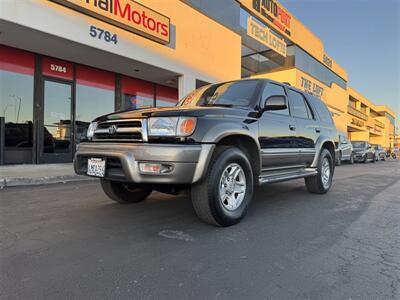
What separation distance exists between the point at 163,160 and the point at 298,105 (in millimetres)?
3280

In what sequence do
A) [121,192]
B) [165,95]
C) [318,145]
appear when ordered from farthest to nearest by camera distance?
1. [165,95]
2. [318,145]
3. [121,192]

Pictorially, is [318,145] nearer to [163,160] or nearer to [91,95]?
[163,160]

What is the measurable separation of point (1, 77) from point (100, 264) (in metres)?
8.79

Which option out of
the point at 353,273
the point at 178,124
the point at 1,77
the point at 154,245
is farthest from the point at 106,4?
the point at 353,273

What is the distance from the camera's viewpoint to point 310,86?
22.9m

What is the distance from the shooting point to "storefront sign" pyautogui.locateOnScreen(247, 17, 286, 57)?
15891mm

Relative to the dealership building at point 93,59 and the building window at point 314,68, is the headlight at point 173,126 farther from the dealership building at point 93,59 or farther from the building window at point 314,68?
the building window at point 314,68

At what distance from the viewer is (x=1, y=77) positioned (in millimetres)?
8867

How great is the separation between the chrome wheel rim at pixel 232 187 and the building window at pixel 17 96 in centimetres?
829

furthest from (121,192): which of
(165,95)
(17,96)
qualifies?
(165,95)

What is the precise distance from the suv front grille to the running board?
5.67ft

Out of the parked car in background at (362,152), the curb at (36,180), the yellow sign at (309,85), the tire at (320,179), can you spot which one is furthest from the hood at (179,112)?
the parked car in background at (362,152)

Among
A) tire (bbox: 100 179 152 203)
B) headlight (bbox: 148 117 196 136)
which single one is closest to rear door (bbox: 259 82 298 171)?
headlight (bbox: 148 117 196 136)

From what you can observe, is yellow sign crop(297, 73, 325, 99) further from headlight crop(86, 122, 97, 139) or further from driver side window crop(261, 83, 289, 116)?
headlight crop(86, 122, 97, 139)
